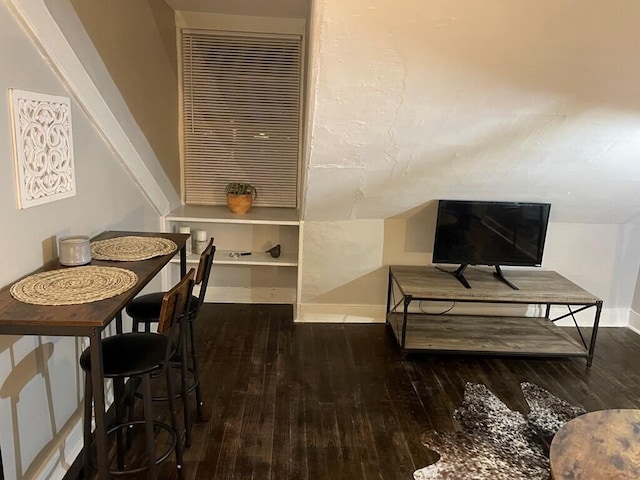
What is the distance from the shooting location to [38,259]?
77.2 inches

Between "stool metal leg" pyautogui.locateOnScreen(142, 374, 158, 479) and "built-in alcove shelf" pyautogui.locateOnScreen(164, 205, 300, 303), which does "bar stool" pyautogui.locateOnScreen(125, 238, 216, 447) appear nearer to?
"stool metal leg" pyautogui.locateOnScreen(142, 374, 158, 479)

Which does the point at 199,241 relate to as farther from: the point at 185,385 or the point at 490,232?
the point at 490,232

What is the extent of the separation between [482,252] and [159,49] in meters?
2.69

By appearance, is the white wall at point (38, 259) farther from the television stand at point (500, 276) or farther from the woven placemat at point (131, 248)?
the television stand at point (500, 276)

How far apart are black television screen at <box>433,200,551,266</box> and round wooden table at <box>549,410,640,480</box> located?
159 cm

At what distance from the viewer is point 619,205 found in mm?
3619

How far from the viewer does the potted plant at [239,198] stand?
12.9 ft

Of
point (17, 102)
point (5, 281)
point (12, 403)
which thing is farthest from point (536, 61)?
point (12, 403)

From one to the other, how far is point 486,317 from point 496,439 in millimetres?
1547

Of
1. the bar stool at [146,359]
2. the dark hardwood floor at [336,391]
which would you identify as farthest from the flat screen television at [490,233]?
the bar stool at [146,359]

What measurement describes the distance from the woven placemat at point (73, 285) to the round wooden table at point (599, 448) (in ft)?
5.55

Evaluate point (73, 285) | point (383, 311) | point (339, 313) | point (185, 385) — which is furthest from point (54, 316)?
point (383, 311)

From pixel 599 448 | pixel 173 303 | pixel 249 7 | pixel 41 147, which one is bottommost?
pixel 599 448

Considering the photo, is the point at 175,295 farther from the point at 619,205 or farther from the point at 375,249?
the point at 619,205
